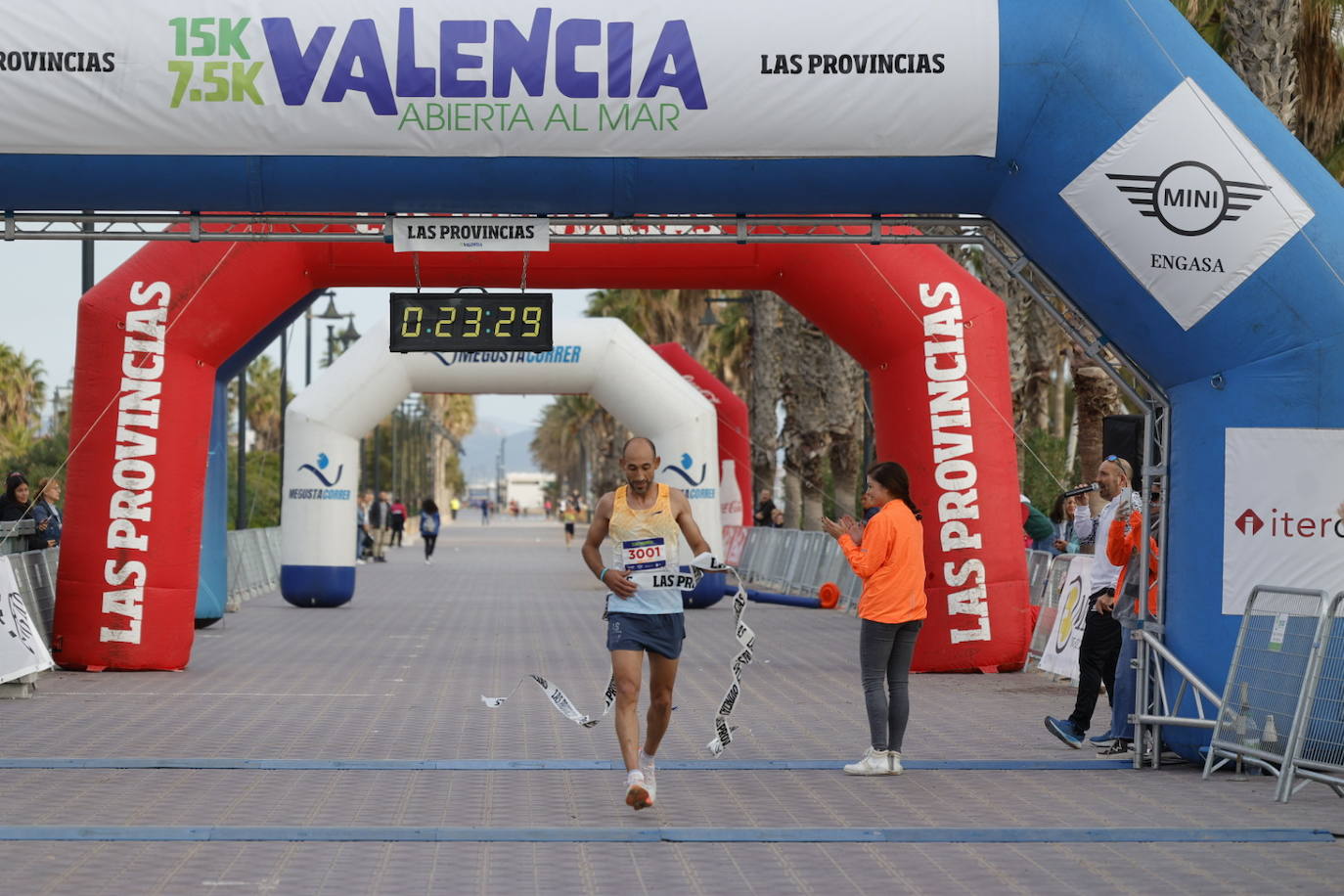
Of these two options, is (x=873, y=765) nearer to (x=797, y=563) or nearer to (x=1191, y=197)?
(x=1191, y=197)

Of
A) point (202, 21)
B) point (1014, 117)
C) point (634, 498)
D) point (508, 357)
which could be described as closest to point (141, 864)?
point (634, 498)

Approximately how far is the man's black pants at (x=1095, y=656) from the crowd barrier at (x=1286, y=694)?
0.99 metres

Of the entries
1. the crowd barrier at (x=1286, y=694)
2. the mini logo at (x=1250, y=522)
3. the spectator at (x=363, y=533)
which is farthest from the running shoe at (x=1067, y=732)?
the spectator at (x=363, y=533)

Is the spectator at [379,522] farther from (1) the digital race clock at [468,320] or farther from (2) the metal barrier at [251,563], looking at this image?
(1) the digital race clock at [468,320]

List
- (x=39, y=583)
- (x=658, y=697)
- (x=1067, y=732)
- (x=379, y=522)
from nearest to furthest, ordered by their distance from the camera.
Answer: (x=658, y=697) → (x=1067, y=732) → (x=39, y=583) → (x=379, y=522)

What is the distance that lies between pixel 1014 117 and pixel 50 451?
1551 inches

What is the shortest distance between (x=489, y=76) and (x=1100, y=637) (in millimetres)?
5031

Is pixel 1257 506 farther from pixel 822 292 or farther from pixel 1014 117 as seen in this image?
pixel 822 292

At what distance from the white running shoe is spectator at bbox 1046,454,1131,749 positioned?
3422mm

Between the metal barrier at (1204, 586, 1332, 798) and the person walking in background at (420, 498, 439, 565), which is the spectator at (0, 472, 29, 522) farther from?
the person walking in background at (420, 498, 439, 565)

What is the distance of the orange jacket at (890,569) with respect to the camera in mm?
10344

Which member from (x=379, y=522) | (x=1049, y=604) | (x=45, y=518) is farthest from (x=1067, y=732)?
(x=379, y=522)

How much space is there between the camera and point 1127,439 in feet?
40.0

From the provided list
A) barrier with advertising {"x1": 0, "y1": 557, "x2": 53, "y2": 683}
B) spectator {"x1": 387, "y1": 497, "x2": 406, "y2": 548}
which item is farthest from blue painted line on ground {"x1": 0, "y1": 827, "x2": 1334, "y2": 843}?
spectator {"x1": 387, "y1": 497, "x2": 406, "y2": 548}
